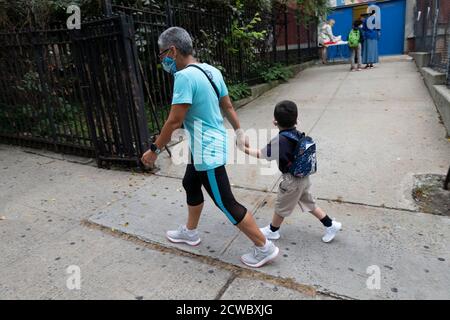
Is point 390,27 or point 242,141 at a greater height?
point 390,27

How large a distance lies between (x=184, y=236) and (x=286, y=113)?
133 cm

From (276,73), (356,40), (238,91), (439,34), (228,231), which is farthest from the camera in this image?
(356,40)

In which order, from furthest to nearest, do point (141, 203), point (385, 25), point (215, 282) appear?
point (385, 25), point (141, 203), point (215, 282)

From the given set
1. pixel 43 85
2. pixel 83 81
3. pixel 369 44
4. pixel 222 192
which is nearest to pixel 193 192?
pixel 222 192

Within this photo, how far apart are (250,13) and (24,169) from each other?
644 cm

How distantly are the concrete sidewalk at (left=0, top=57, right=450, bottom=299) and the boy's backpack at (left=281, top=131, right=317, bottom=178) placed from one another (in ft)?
2.21

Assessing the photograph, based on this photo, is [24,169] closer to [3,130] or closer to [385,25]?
[3,130]

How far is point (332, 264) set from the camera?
2631 mm

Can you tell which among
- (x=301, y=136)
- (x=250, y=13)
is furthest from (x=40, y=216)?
(x=250, y=13)

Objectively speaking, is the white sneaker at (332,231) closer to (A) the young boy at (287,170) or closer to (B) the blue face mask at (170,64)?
(A) the young boy at (287,170)

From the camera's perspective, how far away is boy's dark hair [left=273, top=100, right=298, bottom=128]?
100 inches

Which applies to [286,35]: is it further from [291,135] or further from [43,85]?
[291,135]

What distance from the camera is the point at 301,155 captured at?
2.62 meters

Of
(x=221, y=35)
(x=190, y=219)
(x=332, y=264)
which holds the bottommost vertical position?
(x=332, y=264)
